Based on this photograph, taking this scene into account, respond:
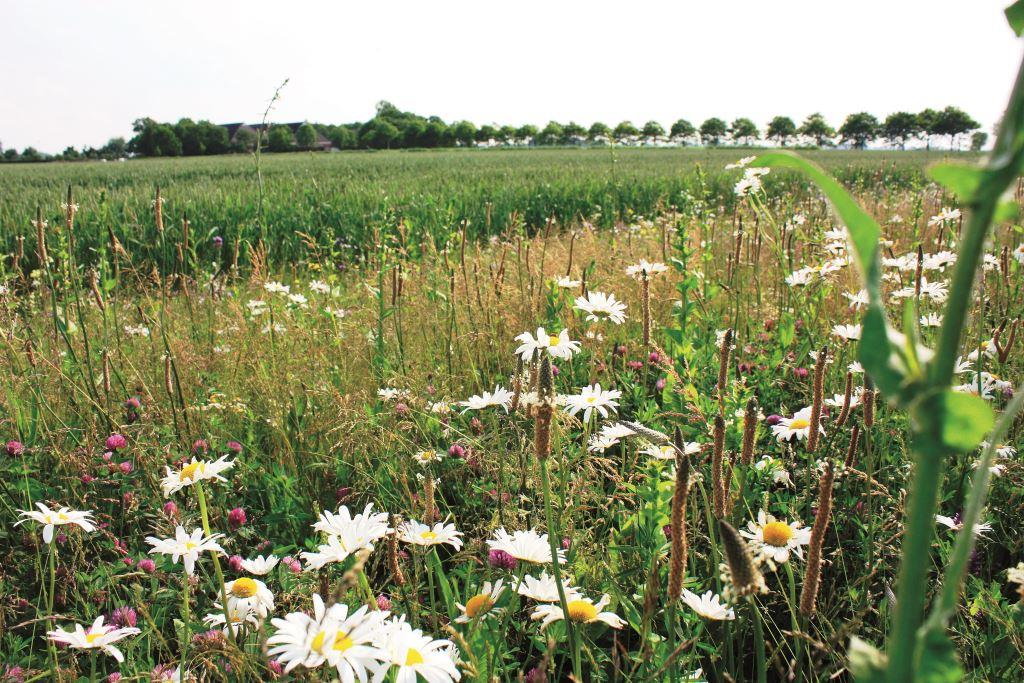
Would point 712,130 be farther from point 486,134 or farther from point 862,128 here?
point 486,134

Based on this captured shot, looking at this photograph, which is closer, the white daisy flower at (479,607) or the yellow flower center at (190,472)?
the white daisy flower at (479,607)


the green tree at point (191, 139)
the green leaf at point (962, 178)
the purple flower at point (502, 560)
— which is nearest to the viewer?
the green leaf at point (962, 178)

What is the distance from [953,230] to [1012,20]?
2.82 metres

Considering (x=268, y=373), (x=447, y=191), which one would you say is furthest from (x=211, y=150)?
(x=268, y=373)

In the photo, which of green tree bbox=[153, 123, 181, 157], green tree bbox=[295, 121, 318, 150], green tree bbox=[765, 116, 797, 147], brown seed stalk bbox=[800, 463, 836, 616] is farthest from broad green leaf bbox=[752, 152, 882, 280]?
green tree bbox=[765, 116, 797, 147]

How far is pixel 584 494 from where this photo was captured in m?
1.67

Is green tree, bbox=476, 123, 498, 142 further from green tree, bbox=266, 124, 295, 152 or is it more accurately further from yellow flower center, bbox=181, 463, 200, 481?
yellow flower center, bbox=181, 463, 200, 481

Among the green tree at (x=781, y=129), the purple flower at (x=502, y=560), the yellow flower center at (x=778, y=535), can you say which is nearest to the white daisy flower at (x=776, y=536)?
the yellow flower center at (x=778, y=535)

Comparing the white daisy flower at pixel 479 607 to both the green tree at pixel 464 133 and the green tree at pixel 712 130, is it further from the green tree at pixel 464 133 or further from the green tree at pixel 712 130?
the green tree at pixel 712 130

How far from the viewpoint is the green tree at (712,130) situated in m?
99.2

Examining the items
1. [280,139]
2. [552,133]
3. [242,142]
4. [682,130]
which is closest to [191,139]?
[280,139]

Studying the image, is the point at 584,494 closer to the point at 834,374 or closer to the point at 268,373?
the point at 834,374

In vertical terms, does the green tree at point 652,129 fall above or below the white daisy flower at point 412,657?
above

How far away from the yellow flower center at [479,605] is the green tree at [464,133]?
85.7 meters
